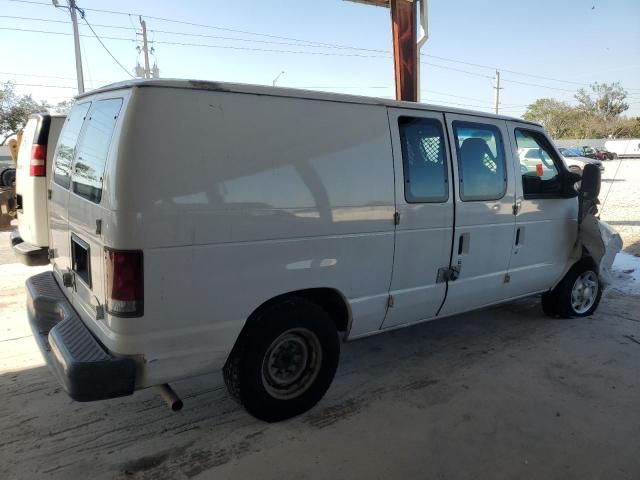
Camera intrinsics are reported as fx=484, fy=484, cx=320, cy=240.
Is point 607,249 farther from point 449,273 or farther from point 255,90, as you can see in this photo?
point 255,90

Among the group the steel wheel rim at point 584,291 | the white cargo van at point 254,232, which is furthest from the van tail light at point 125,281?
the steel wheel rim at point 584,291

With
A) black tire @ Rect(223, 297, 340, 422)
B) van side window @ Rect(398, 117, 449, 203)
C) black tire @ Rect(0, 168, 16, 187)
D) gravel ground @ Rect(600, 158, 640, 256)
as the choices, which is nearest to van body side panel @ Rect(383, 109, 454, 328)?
van side window @ Rect(398, 117, 449, 203)

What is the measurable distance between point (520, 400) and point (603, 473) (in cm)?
85

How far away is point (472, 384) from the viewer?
12.8ft

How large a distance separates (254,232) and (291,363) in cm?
101

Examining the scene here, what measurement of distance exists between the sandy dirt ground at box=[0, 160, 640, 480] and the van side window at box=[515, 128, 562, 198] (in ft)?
5.03

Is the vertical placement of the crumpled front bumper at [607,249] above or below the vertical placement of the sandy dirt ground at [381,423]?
above

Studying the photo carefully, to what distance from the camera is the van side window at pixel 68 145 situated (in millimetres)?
3414

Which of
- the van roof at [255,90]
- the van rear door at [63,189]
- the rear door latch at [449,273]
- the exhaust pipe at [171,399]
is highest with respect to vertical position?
the van roof at [255,90]

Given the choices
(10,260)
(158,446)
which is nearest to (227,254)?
(158,446)

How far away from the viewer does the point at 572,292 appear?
542 centimetres

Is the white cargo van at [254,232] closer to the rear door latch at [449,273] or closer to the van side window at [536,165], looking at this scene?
the rear door latch at [449,273]

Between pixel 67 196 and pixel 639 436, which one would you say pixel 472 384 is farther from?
pixel 67 196

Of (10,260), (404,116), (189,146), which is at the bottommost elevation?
(10,260)
